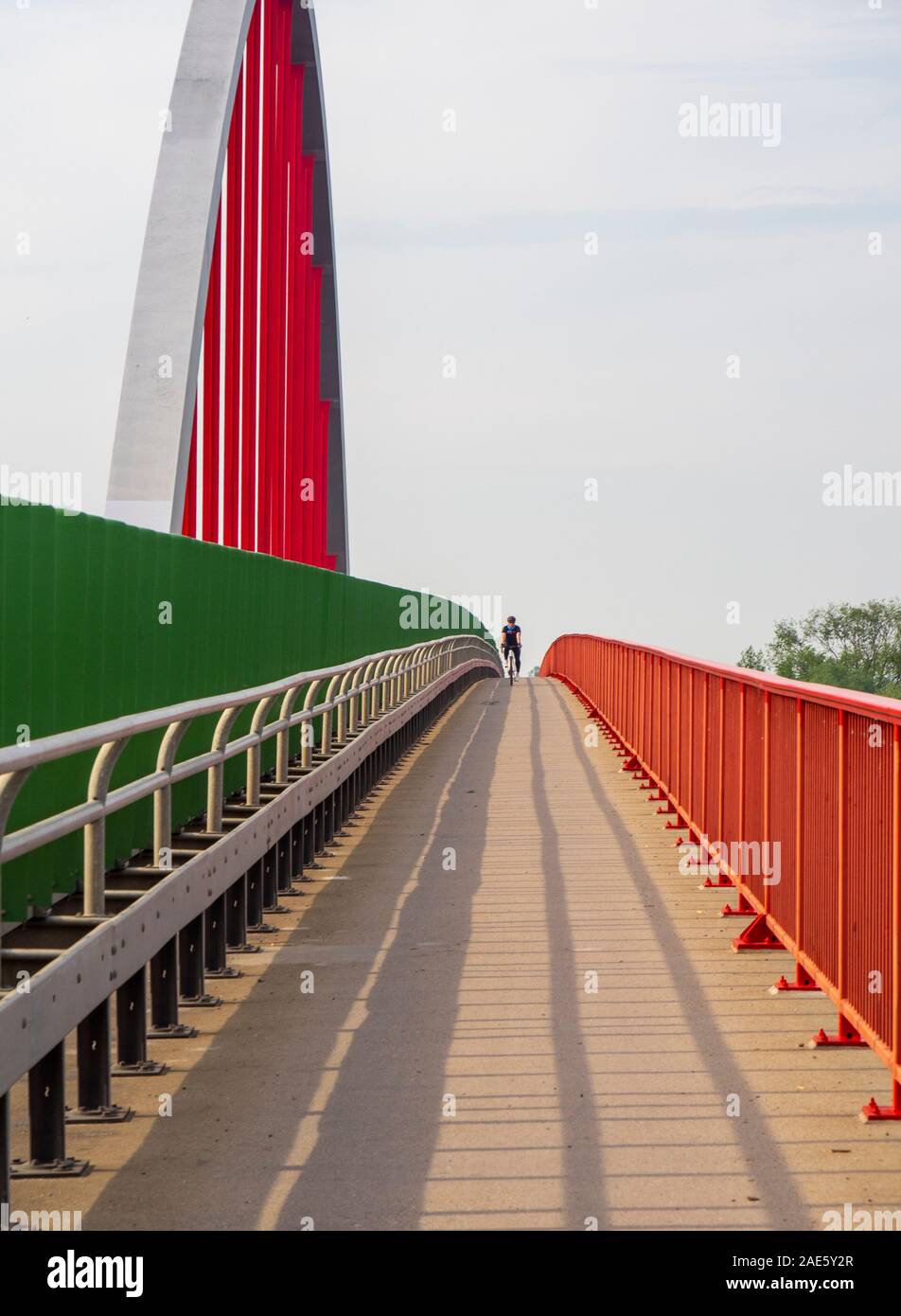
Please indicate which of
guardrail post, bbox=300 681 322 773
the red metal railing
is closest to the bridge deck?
the red metal railing

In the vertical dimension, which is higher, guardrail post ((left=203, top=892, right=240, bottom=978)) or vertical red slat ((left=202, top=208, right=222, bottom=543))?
vertical red slat ((left=202, top=208, right=222, bottom=543))

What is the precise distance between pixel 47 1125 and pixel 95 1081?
2.18 ft

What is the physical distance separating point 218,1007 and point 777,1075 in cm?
256

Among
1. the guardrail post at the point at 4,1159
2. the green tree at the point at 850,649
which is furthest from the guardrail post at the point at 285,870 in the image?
the green tree at the point at 850,649

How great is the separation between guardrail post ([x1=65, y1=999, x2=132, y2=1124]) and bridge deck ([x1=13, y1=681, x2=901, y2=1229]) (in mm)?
144

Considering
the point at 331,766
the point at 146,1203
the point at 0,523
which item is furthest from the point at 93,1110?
the point at 331,766

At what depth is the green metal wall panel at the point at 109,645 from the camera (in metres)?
7.60

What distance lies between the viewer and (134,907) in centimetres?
659

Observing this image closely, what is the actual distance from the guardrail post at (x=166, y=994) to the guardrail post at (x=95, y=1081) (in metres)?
1.07

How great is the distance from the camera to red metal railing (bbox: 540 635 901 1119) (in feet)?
20.9

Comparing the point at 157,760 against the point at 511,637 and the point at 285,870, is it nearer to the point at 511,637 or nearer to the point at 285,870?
the point at 285,870

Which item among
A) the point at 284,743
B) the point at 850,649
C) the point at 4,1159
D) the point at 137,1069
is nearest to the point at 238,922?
the point at 284,743

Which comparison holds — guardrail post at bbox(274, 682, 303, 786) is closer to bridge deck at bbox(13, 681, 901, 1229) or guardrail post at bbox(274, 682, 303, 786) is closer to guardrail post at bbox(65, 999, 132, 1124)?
bridge deck at bbox(13, 681, 901, 1229)

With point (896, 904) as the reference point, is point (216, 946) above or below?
below
